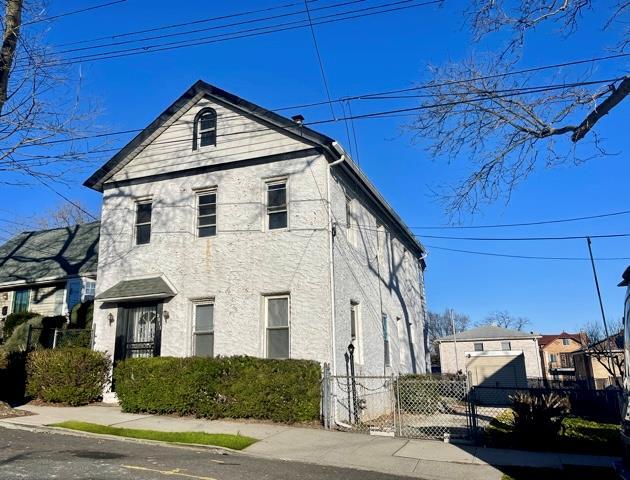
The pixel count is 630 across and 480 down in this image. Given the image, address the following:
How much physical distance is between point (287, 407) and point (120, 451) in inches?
154

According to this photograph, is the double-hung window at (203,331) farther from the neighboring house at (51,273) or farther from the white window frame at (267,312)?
the neighboring house at (51,273)

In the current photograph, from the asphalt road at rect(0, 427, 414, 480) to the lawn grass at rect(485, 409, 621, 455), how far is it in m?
3.62

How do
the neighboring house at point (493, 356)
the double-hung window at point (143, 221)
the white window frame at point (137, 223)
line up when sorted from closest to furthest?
1. the white window frame at point (137, 223)
2. the double-hung window at point (143, 221)
3. the neighboring house at point (493, 356)

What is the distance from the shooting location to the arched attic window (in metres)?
15.1

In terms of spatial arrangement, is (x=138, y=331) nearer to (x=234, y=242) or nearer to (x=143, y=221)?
(x=143, y=221)

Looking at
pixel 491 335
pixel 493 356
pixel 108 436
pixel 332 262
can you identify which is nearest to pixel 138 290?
pixel 108 436

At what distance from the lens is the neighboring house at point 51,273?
1988cm

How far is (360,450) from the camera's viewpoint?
9242mm

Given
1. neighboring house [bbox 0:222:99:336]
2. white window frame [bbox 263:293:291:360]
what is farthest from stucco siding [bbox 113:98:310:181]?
neighboring house [bbox 0:222:99:336]

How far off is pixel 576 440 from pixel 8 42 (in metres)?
15.5

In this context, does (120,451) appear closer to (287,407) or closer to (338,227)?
(287,407)

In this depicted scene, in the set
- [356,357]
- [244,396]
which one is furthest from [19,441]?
[356,357]

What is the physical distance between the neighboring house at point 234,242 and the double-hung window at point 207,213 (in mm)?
32

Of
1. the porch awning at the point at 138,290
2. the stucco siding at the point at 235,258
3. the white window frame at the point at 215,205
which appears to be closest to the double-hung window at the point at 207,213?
the white window frame at the point at 215,205
